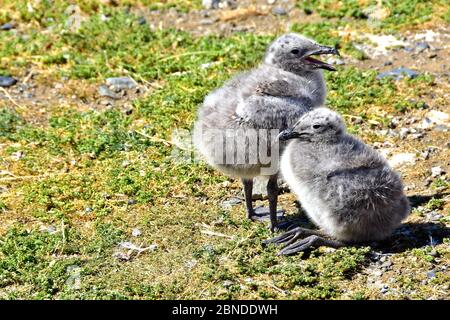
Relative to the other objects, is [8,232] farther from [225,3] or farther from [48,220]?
[225,3]

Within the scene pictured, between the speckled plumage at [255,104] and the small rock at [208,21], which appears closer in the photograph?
the speckled plumage at [255,104]

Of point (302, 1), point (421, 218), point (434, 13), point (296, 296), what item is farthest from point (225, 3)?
point (296, 296)

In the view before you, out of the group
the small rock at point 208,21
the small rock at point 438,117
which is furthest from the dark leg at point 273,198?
the small rock at point 208,21

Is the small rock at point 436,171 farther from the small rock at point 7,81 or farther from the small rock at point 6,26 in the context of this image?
the small rock at point 6,26

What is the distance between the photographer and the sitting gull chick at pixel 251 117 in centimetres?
745

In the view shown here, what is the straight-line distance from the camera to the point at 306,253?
716 centimetres

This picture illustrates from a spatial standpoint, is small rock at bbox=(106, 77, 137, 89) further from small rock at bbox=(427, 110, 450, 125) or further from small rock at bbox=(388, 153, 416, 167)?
small rock at bbox=(427, 110, 450, 125)

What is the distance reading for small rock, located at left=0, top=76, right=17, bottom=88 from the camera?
10.7 metres

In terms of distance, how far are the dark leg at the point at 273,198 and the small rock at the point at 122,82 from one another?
3.44 m

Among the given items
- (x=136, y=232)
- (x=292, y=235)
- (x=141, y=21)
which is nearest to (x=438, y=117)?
(x=292, y=235)

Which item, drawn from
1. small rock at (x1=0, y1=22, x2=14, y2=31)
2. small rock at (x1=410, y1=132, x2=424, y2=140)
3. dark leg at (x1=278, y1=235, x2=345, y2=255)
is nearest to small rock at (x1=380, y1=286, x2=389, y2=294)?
dark leg at (x1=278, y1=235, x2=345, y2=255)

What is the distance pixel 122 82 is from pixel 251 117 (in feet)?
11.7
